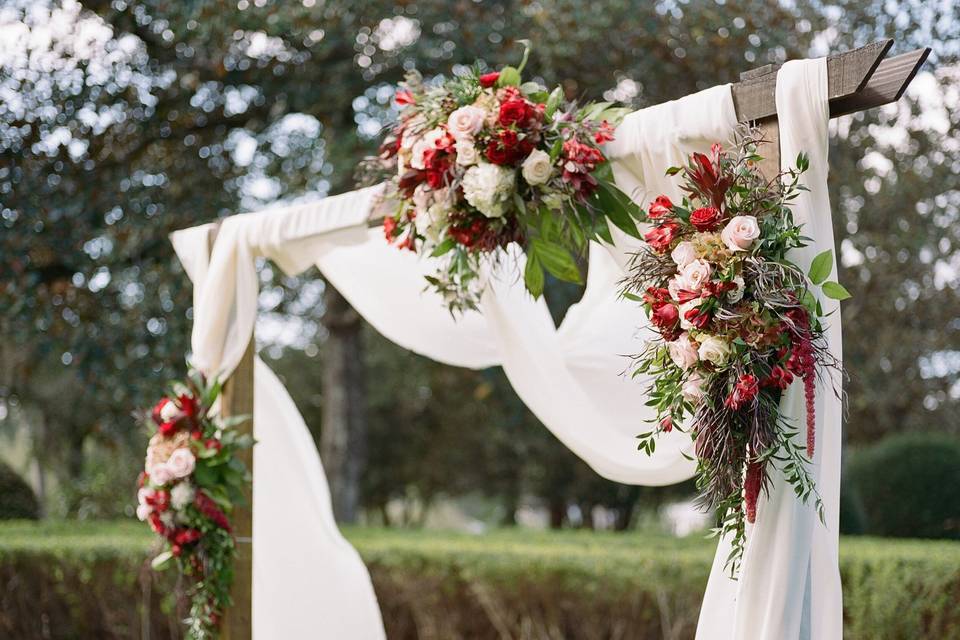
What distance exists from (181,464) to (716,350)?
2.74 m

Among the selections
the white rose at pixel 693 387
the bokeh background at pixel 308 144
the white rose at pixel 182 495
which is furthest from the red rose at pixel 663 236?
the bokeh background at pixel 308 144

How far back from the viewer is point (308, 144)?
31.7ft

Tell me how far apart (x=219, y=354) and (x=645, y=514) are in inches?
493

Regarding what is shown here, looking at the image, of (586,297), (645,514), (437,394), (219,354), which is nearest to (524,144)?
(586,297)

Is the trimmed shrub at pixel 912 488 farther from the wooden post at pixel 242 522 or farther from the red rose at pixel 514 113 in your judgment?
the red rose at pixel 514 113

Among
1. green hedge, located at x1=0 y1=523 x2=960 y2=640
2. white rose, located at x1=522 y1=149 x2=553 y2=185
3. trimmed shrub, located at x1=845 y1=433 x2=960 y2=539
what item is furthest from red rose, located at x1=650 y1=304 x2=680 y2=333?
trimmed shrub, located at x1=845 y1=433 x2=960 y2=539

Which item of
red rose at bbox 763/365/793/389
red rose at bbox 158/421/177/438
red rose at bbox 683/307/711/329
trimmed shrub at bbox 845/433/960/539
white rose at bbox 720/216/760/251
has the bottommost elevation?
trimmed shrub at bbox 845/433/960/539

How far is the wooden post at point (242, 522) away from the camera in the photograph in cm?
466

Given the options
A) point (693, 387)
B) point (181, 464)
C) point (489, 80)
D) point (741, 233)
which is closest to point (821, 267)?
point (741, 233)

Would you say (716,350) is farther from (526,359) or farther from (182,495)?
(182,495)

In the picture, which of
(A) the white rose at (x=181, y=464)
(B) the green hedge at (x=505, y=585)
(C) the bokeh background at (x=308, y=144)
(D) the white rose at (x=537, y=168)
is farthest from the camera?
(C) the bokeh background at (x=308, y=144)

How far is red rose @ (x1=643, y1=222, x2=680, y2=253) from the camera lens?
A: 2762mm

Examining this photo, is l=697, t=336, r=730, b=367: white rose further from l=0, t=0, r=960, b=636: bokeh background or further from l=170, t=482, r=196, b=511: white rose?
l=0, t=0, r=960, b=636: bokeh background

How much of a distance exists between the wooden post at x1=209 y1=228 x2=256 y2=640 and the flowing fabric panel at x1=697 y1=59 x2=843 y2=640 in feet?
8.20
